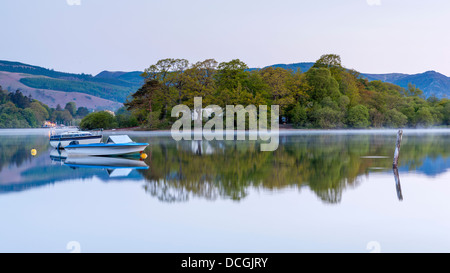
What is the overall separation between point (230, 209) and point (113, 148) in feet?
57.9

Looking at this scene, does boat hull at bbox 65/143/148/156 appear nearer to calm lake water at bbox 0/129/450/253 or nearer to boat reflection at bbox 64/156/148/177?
boat reflection at bbox 64/156/148/177

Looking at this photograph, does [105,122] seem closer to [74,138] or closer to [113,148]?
[74,138]

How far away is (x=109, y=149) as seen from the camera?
27969 millimetres

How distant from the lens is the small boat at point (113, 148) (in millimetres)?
27172

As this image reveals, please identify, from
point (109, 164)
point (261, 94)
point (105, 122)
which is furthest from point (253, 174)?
point (105, 122)

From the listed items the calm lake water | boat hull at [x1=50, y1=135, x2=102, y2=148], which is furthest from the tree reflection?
boat hull at [x1=50, y1=135, x2=102, y2=148]

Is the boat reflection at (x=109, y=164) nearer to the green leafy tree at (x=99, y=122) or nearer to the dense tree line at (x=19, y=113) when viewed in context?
the green leafy tree at (x=99, y=122)

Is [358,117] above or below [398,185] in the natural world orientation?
above

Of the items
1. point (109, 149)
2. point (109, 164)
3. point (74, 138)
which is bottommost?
point (109, 164)

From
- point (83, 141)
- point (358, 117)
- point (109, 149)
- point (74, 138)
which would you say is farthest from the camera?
point (358, 117)

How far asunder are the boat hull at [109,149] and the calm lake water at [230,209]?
5.66 m
